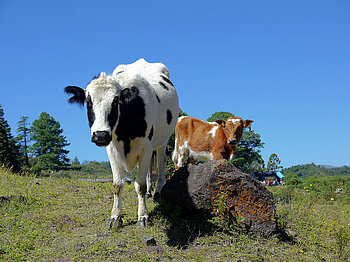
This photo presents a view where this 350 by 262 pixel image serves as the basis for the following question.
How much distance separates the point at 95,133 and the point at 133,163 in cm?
163

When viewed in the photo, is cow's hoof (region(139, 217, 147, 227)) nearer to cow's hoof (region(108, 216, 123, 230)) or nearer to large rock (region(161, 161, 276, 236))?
cow's hoof (region(108, 216, 123, 230))

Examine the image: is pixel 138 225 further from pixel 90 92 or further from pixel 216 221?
pixel 90 92

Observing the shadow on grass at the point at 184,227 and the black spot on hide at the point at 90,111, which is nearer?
the black spot on hide at the point at 90,111

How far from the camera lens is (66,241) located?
649cm

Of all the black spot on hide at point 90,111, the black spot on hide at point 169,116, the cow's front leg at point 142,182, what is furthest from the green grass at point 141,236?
the black spot on hide at point 90,111

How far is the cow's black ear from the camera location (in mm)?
6641

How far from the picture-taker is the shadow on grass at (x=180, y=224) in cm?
648

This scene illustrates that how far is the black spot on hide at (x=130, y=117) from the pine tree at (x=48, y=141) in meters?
63.1

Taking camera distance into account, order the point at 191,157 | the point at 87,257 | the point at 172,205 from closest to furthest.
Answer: the point at 87,257
the point at 172,205
the point at 191,157

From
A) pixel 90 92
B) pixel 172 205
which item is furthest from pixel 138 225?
pixel 90 92

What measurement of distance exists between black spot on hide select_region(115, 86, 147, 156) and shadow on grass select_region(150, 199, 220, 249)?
5.95ft

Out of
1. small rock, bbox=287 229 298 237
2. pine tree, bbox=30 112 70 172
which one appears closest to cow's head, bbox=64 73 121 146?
small rock, bbox=287 229 298 237

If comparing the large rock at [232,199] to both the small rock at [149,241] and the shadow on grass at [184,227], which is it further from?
the small rock at [149,241]

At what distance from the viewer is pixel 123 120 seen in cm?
658
